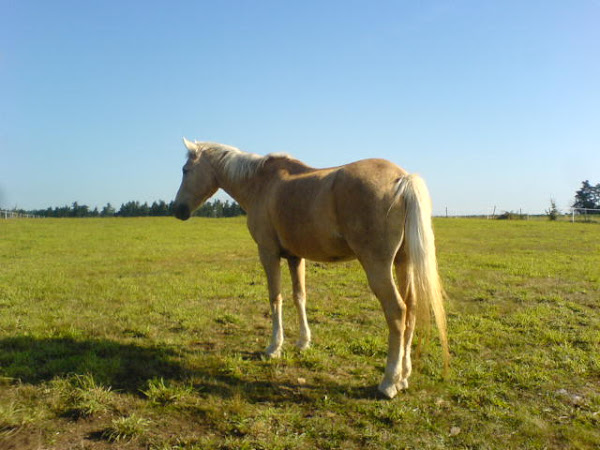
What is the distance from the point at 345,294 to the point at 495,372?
4073 millimetres

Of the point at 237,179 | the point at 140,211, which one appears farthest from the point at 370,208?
the point at 140,211

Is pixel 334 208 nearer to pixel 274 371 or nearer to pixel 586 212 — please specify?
pixel 274 371

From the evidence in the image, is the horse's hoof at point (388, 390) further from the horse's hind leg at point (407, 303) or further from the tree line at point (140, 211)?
the tree line at point (140, 211)

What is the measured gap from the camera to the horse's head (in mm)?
5668

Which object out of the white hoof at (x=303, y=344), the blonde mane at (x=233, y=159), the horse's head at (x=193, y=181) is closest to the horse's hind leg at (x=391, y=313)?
the white hoof at (x=303, y=344)

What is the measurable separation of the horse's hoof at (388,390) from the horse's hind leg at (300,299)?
4.63 ft

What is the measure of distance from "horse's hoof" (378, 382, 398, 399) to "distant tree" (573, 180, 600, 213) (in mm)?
77821

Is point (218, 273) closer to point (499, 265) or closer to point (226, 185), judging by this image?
→ point (226, 185)

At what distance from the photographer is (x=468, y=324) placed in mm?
6109

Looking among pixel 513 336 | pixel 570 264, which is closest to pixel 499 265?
pixel 570 264

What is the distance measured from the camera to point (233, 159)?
5.47 meters

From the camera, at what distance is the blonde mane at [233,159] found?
5.30m

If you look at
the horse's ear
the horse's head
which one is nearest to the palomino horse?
the horse's head

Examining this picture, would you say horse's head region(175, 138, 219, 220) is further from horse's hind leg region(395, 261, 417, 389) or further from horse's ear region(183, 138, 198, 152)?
horse's hind leg region(395, 261, 417, 389)
